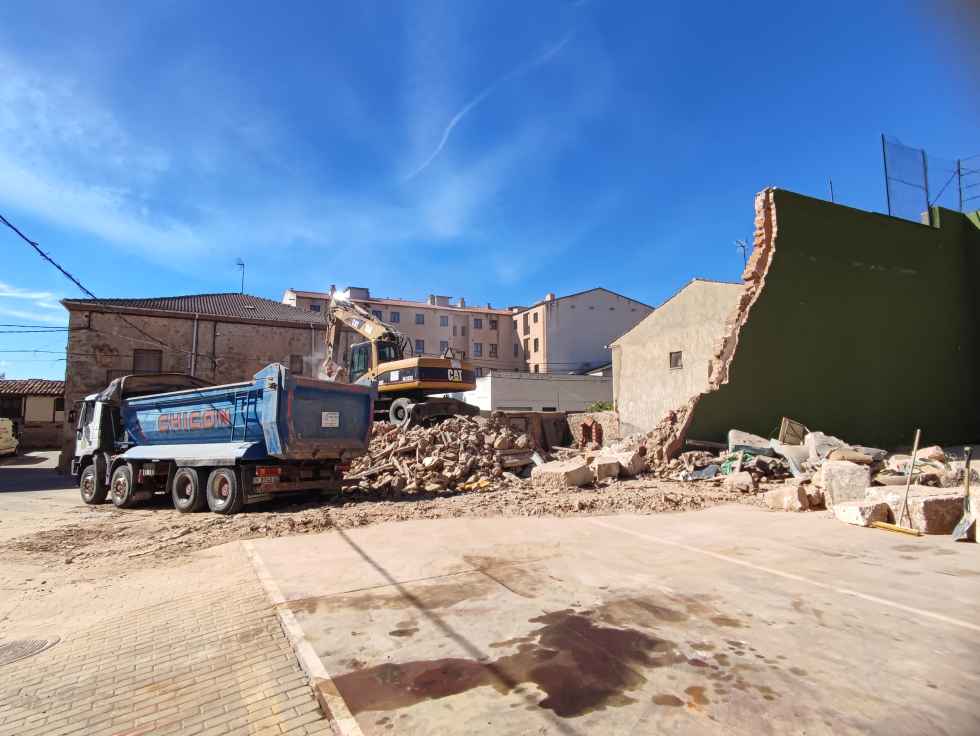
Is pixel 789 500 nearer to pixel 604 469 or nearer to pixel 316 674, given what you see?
pixel 604 469

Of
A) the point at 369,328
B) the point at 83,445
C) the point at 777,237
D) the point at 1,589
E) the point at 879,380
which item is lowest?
the point at 1,589

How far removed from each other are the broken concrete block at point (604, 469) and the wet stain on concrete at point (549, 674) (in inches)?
317

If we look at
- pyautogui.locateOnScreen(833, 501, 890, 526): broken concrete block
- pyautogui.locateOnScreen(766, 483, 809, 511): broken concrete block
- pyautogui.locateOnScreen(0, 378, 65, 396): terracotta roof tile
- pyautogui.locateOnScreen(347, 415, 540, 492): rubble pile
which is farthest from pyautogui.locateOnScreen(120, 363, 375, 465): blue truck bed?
pyautogui.locateOnScreen(0, 378, 65, 396): terracotta roof tile

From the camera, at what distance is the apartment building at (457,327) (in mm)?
56375

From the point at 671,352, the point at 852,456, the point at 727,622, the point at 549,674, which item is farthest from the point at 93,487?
the point at 671,352

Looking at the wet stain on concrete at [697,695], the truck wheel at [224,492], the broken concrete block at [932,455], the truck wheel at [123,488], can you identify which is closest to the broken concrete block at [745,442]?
the broken concrete block at [932,455]

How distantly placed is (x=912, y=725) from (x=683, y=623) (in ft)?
4.99

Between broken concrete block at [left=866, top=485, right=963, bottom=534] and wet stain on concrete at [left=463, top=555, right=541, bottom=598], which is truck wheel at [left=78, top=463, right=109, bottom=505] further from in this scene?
broken concrete block at [left=866, top=485, right=963, bottom=534]

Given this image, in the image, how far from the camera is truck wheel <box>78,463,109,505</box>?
12.1m

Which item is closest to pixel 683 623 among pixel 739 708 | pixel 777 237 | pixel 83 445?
pixel 739 708

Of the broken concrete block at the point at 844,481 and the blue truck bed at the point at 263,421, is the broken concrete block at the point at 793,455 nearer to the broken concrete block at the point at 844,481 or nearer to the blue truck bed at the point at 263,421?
the broken concrete block at the point at 844,481

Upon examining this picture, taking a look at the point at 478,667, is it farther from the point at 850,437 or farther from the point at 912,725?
the point at 850,437

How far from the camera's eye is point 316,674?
3.40 m

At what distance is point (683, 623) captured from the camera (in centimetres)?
413
